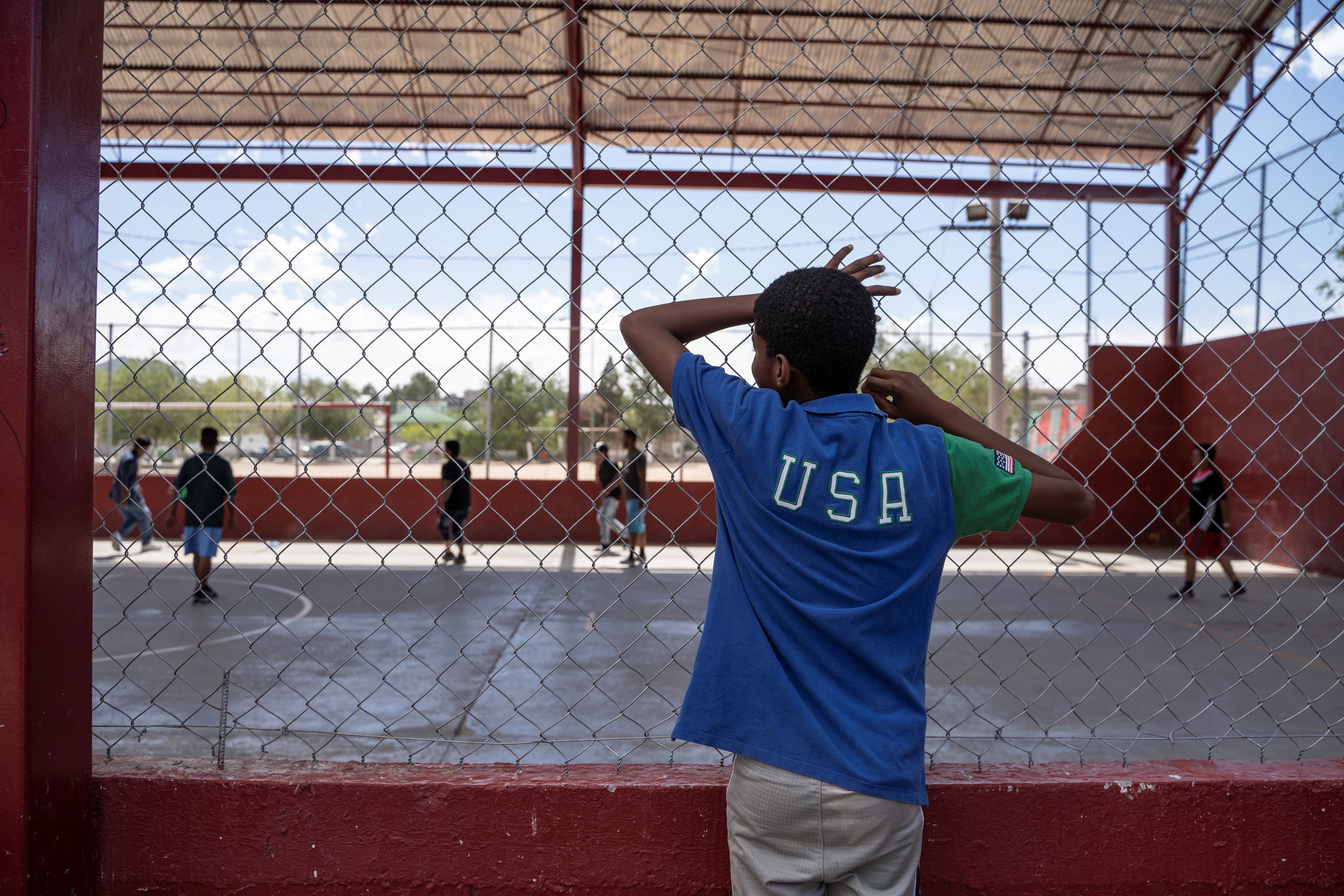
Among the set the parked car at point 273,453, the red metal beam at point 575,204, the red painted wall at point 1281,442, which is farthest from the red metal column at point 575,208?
the red painted wall at point 1281,442

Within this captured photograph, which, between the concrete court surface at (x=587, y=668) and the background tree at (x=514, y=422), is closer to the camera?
the concrete court surface at (x=587, y=668)

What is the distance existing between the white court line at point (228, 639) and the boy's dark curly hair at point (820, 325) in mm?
3816

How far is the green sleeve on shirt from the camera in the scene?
1387 mm

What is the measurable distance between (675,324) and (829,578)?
20.6 inches

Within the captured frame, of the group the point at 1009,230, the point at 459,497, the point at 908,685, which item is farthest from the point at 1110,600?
the point at 908,685

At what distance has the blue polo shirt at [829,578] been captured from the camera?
1.31 metres

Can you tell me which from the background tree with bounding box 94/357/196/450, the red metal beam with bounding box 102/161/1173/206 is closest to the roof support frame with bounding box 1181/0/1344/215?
the red metal beam with bounding box 102/161/1173/206

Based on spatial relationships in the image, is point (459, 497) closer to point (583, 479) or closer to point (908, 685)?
point (583, 479)

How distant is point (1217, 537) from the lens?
28.2ft

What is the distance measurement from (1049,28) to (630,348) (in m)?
13.4

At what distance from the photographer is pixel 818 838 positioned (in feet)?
4.32

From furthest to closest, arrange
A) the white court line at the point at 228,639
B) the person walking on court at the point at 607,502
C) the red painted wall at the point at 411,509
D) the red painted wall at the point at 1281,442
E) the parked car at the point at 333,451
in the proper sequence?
the red painted wall at the point at 411,509
the person walking on court at the point at 607,502
the red painted wall at the point at 1281,442
the white court line at the point at 228,639
the parked car at the point at 333,451

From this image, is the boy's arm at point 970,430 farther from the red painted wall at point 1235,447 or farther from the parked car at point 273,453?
the red painted wall at point 1235,447

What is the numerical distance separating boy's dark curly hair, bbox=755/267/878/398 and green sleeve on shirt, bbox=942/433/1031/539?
0.68 ft
